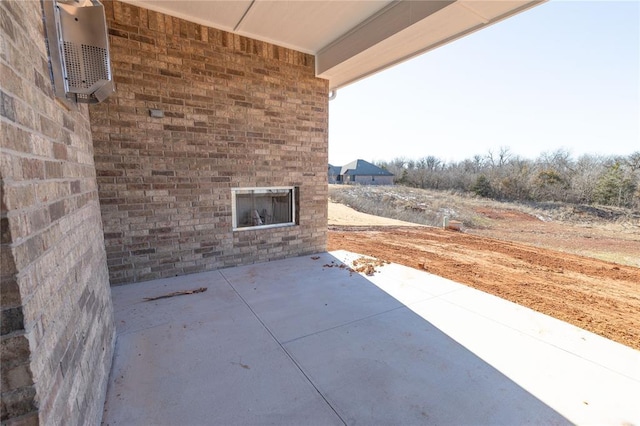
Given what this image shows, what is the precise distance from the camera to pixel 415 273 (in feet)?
14.1

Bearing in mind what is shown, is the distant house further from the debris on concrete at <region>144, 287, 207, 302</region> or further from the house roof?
the debris on concrete at <region>144, 287, 207, 302</region>

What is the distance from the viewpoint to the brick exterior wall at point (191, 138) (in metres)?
3.48

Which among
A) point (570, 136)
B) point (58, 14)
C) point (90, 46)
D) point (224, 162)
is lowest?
point (224, 162)

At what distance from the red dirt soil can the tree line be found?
22.7m

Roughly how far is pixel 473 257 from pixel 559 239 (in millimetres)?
8656

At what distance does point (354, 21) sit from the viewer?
12.3 feet

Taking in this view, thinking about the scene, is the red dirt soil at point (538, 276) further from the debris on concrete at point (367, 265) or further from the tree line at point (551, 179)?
the tree line at point (551, 179)

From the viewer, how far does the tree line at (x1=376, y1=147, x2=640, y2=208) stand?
69.9 ft

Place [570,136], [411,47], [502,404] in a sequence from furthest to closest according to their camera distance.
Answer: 1. [570,136]
2. [411,47]
3. [502,404]

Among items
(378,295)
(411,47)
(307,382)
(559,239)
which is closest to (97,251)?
(307,382)

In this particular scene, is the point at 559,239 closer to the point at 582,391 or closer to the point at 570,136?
the point at 582,391

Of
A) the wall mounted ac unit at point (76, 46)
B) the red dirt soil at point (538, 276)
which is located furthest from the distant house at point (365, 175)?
the wall mounted ac unit at point (76, 46)

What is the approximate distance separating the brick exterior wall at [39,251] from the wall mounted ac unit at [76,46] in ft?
0.36

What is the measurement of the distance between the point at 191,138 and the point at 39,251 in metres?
3.29
